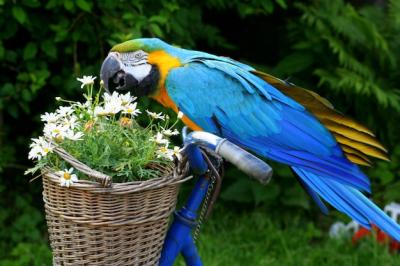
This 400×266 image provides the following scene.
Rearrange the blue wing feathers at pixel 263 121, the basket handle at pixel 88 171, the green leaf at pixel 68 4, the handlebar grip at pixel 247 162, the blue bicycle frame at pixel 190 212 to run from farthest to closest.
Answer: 1. the green leaf at pixel 68 4
2. the blue wing feathers at pixel 263 121
3. the blue bicycle frame at pixel 190 212
4. the basket handle at pixel 88 171
5. the handlebar grip at pixel 247 162

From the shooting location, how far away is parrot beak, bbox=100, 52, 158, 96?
242 centimetres

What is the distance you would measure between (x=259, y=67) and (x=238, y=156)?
273 cm

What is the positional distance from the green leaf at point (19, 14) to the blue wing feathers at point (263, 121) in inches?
48.0

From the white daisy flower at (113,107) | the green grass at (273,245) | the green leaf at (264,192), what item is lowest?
the green grass at (273,245)

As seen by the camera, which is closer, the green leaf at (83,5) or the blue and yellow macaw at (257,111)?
the blue and yellow macaw at (257,111)

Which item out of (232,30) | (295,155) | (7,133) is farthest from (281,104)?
(232,30)

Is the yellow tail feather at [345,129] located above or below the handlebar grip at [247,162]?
below

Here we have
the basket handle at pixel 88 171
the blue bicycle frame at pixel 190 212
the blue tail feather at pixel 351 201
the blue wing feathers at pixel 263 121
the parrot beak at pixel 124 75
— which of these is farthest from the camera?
the parrot beak at pixel 124 75

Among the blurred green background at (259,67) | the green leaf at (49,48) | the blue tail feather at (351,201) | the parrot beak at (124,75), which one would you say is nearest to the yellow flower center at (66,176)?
the parrot beak at (124,75)

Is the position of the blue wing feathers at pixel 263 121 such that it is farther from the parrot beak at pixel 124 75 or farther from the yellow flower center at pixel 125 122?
the yellow flower center at pixel 125 122

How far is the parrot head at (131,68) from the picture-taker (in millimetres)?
2414

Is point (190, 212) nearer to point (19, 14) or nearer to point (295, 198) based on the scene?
point (19, 14)

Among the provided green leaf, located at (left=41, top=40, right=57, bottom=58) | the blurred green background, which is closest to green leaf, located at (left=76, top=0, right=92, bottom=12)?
the blurred green background

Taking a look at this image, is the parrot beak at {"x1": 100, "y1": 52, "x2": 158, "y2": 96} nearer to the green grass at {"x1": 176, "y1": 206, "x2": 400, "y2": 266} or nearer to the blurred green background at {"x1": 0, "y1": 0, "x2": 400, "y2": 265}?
the blurred green background at {"x1": 0, "y1": 0, "x2": 400, "y2": 265}
